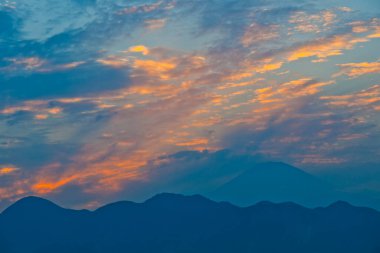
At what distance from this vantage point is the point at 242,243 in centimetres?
18262

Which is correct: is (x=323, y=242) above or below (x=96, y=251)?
below

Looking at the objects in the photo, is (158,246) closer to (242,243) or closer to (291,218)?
(242,243)

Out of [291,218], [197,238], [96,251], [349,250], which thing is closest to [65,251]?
[96,251]

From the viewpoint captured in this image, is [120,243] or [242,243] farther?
[120,243]

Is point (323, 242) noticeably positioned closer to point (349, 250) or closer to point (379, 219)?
point (349, 250)

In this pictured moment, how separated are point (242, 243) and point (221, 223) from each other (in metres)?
17.6

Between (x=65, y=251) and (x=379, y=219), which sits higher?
(x=65, y=251)

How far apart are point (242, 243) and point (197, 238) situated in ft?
64.8

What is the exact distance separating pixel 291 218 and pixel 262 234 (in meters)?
17.1

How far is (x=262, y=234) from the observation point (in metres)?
186

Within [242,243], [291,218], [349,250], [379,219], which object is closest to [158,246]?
[242,243]

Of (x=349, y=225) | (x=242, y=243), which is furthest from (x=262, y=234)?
(x=349, y=225)

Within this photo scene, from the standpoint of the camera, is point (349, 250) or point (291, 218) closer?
point (349, 250)

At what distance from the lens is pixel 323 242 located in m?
182
